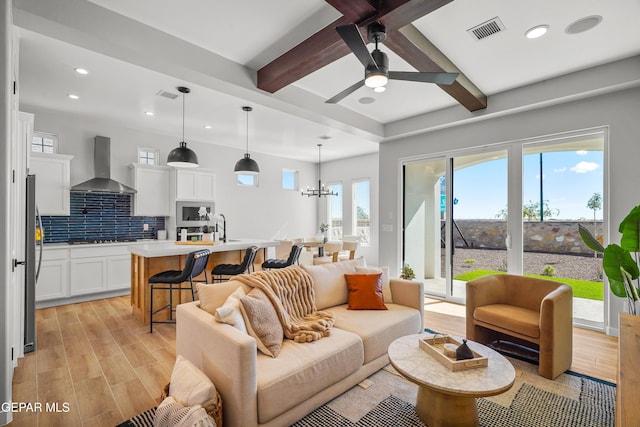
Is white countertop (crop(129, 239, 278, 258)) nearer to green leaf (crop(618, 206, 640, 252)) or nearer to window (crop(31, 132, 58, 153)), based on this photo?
window (crop(31, 132, 58, 153))

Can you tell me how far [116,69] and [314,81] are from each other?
2.22 metres

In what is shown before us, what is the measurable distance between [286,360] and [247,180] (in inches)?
242

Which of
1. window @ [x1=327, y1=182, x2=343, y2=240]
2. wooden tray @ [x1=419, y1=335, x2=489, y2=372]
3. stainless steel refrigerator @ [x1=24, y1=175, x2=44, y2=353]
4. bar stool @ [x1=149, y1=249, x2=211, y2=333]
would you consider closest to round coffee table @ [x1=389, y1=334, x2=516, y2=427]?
wooden tray @ [x1=419, y1=335, x2=489, y2=372]

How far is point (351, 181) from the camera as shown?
851 cm

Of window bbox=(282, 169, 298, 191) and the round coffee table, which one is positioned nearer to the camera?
the round coffee table

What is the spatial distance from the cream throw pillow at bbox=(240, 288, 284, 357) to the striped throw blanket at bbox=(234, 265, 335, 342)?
0.35 ft

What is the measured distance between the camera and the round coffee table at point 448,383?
1687mm

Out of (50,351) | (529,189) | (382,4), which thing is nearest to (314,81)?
(382,4)

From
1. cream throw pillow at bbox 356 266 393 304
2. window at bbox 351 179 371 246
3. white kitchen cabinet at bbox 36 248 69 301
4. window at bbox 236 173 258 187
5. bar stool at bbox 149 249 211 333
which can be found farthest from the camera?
window at bbox 351 179 371 246

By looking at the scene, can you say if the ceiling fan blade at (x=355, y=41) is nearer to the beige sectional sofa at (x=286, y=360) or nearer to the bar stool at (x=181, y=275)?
the beige sectional sofa at (x=286, y=360)

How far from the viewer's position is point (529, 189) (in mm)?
4145

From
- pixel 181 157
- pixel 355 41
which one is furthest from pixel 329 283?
pixel 181 157

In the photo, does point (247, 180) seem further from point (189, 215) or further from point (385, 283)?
point (385, 283)

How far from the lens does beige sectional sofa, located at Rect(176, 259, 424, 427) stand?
1.73 metres
